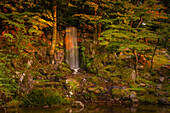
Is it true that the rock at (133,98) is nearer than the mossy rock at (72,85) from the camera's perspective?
Yes

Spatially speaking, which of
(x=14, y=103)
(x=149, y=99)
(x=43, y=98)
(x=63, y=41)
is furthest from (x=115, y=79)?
(x=14, y=103)

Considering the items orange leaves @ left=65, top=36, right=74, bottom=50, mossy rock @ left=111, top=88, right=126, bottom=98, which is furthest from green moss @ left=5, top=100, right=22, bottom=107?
orange leaves @ left=65, top=36, right=74, bottom=50

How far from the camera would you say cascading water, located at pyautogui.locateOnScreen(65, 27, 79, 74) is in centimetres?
1412

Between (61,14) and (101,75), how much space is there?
A: 790 centimetres

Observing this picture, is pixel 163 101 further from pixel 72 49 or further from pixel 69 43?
pixel 69 43

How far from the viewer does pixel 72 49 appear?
14.5m

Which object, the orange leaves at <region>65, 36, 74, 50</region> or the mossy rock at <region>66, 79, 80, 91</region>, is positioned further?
the orange leaves at <region>65, 36, 74, 50</region>

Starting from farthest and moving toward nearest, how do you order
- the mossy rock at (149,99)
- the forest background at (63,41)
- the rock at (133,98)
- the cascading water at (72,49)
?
the cascading water at (72,49) → the forest background at (63,41) → the rock at (133,98) → the mossy rock at (149,99)

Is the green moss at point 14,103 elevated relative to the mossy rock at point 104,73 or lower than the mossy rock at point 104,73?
lower

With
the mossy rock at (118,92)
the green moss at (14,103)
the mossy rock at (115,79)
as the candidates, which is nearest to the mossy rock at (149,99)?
the mossy rock at (118,92)

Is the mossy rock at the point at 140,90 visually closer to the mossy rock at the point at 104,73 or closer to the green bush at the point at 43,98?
the mossy rock at the point at 104,73

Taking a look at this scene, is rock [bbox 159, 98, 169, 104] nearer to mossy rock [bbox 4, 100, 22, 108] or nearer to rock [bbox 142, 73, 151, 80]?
rock [bbox 142, 73, 151, 80]

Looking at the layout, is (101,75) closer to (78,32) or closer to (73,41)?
(73,41)

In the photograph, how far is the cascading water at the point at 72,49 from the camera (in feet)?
46.3
